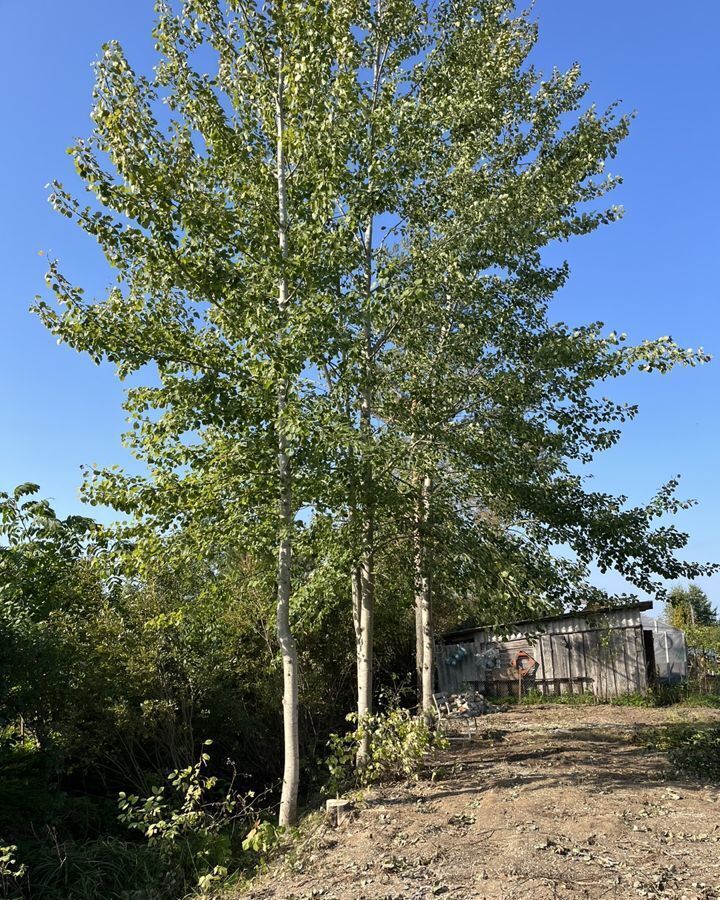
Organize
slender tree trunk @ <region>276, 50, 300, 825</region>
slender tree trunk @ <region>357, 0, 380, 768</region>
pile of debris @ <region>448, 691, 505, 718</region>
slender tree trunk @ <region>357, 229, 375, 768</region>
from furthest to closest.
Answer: pile of debris @ <region>448, 691, 505, 718</region> < slender tree trunk @ <region>357, 229, 375, 768</region> < slender tree trunk @ <region>357, 0, 380, 768</region> < slender tree trunk @ <region>276, 50, 300, 825</region>

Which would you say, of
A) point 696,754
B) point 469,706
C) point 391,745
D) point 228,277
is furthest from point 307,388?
point 469,706

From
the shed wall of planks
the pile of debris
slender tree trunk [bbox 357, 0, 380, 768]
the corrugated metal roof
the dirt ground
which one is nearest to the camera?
the dirt ground

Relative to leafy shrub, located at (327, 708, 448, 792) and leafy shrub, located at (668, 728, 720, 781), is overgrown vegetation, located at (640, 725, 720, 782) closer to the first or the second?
leafy shrub, located at (668, 728, 720, 781)

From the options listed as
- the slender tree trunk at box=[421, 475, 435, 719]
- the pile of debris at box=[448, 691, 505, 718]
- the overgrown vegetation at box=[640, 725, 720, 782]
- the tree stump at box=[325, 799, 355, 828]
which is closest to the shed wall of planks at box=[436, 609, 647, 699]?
the pile of debris at box=[448, 691, 505, 718]

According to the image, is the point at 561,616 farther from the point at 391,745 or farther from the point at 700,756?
the point at 391,745

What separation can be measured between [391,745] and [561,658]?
11.6 meters

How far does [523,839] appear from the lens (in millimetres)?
5848

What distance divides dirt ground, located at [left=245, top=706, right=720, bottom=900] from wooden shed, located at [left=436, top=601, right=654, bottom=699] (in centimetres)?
820

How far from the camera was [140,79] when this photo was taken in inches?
302

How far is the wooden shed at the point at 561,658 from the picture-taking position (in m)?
17.4

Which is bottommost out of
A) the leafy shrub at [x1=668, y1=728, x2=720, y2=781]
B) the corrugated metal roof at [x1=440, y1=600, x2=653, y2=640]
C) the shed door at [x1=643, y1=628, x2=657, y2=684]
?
the leafy shrub at [x1=668, y1=728, x2=720, y2=781]

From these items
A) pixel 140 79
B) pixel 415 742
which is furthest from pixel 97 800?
pixel 140 79

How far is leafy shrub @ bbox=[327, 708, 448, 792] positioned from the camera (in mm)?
8234

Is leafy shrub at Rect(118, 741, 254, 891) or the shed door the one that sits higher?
the shed door
